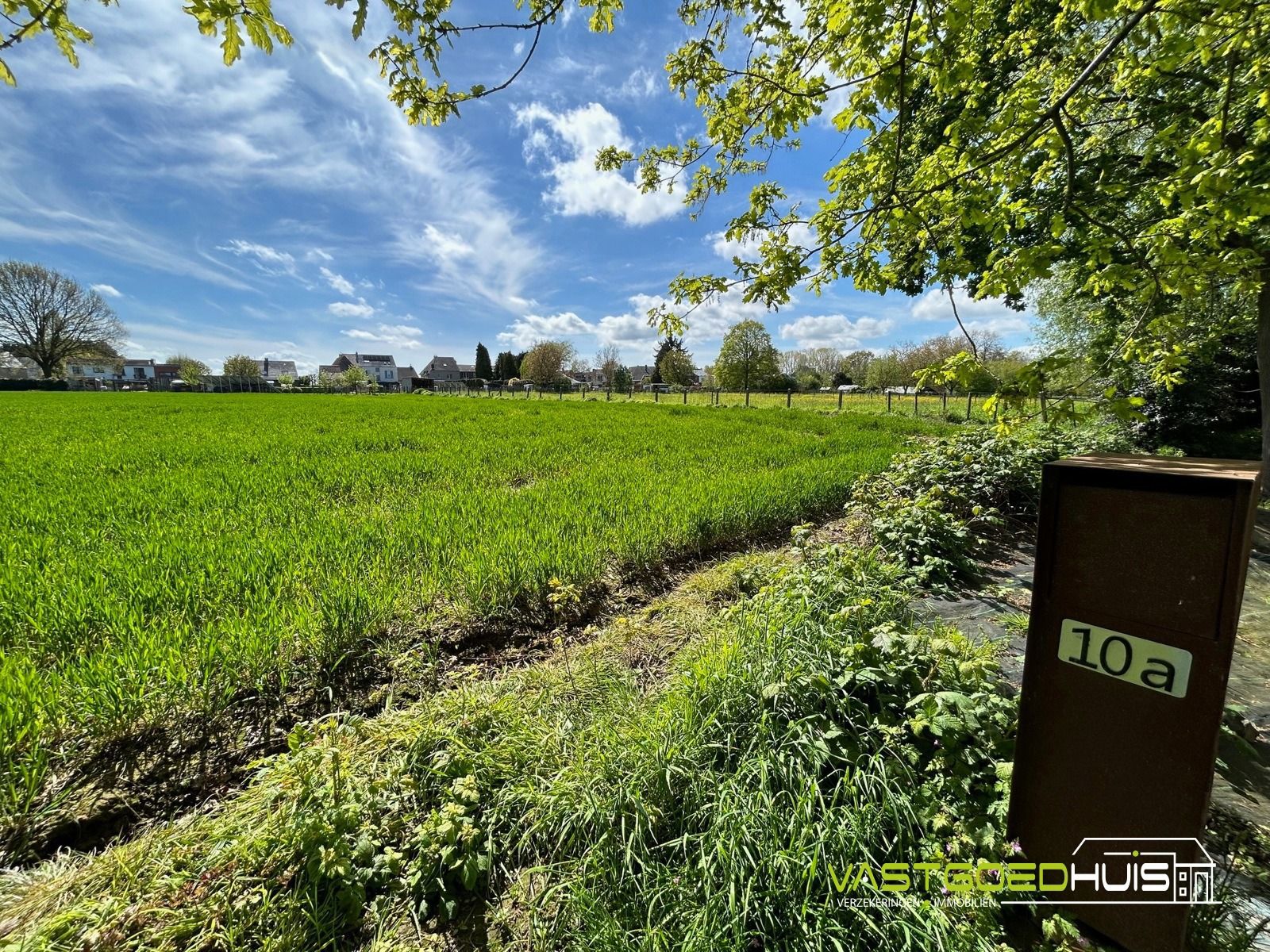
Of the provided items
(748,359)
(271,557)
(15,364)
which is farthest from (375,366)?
(271,557)

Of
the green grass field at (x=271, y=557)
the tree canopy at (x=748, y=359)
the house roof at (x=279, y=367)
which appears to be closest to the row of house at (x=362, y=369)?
the house roof at (x=279, y=367)

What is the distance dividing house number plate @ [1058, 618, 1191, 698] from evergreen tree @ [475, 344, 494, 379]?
3166 inches

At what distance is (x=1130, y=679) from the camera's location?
114 cm

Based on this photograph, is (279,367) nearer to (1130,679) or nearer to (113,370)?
(113,370)

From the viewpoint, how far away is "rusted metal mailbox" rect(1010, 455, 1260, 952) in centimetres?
103

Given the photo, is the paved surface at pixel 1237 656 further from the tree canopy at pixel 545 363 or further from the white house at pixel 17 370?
the white house at pixel 17 370

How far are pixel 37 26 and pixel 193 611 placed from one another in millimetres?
2836

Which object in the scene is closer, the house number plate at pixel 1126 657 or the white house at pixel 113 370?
the house number plate at pixel 1126 657

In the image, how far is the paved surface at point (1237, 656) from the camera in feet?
5.86

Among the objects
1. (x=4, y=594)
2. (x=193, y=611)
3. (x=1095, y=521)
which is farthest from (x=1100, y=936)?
(x=4, y=594)

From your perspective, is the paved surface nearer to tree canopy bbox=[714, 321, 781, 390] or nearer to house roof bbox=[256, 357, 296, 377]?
tree canopy bbox=[714, 321, 781, 390]

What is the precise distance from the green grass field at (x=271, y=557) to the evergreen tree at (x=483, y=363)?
231ft

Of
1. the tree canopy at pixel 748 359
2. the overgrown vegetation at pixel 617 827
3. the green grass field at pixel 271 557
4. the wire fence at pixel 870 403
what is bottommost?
the overgrown vegetation at pixel 617 827

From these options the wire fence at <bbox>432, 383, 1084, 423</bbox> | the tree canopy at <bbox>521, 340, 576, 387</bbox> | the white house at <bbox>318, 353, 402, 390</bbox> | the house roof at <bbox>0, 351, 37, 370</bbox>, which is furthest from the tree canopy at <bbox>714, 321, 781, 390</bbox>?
the house roof at <bbox>0, 351, 37, 370</bbox>
